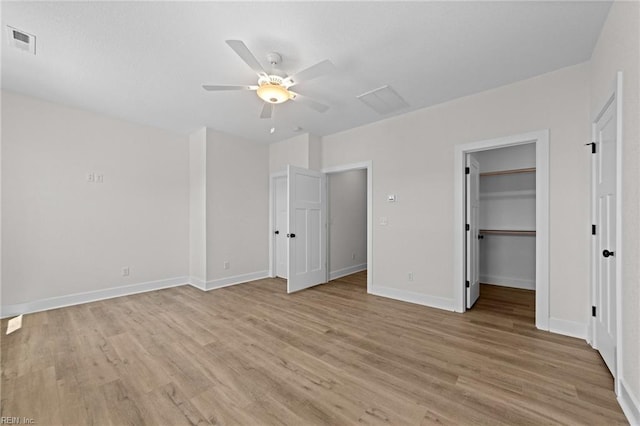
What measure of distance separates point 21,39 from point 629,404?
5.17 metres

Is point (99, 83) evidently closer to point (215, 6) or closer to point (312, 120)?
point (215, 6)

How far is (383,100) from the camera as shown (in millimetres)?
3410

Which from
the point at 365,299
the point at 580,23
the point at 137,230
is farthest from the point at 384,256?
the point at 137,230

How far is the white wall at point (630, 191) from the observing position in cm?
149

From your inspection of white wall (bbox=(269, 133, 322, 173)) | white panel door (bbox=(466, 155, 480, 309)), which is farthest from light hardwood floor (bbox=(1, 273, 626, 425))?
white wall (bbox=(269, 133, 322, 173))

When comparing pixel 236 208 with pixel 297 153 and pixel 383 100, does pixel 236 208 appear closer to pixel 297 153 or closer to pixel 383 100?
pixel 297 153

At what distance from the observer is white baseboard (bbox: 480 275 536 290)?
14.4 ft

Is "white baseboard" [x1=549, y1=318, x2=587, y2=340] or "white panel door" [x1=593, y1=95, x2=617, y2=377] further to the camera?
"white baseboard" [x1=549, y1=318, x2=587, y2=340]

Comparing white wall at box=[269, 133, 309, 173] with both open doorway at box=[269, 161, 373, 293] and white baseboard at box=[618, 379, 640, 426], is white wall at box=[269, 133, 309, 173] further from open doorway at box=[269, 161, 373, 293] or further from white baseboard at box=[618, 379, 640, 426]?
white baseboard at box=[618, 379, 640, 426]

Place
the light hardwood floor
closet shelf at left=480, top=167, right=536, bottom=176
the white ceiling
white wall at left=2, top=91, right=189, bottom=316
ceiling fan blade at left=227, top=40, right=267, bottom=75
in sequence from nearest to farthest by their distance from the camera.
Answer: the light hardwood floor < ceiling fan blade at left=227, top=40, right=267, bottom=75 < the white ceiling < white wall at left=2, top=91, right=189, bottom=316 < closet shelf at left=480, top=167, right=536, bottom=176

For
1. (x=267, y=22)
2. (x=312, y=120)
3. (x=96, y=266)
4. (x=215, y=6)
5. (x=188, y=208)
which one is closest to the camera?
(x=215, y=6)

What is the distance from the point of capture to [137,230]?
4.31 m

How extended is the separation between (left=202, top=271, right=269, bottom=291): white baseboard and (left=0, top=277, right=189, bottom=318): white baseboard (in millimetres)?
725

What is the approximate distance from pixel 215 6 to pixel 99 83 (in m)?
2.12
